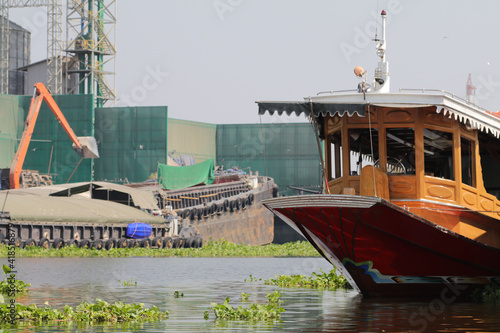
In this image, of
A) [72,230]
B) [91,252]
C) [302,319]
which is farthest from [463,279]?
[72,230]

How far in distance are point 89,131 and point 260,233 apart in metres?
22.5

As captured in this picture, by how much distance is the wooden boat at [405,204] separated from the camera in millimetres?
15570

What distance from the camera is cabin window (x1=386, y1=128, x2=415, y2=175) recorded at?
16969 millimetres

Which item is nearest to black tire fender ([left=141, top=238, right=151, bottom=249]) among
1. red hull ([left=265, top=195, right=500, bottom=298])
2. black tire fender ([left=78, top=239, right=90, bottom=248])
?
black tire fender ([left=78, top=239, right=90, bottom=248])

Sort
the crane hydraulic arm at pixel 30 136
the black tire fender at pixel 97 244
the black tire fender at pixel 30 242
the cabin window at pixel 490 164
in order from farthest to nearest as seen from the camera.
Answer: the crane hydraulic arm at pixel 30 136 < the black tire fender at pixel 97 244 < the black tire fender at pixel 30 242 < the cabin window at pixel 490 164

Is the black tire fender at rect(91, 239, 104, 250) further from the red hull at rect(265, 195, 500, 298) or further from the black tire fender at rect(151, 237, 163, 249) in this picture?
the red hull at rect(265, 195, 500, 298)

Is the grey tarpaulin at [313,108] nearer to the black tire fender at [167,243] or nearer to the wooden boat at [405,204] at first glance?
the wooden boat at [405,204]

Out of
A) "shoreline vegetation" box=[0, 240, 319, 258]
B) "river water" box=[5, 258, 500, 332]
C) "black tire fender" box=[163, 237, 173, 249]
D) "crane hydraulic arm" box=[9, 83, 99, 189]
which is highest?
"crane hydraulic arm" box=[9, 83, 99, 189]

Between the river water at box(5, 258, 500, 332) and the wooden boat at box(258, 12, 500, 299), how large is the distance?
2.36ft

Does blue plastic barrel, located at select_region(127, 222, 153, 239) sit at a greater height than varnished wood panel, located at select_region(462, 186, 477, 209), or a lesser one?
lesser

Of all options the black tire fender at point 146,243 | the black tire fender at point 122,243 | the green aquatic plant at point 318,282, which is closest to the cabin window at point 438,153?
the green aquatic plant at point 318,282

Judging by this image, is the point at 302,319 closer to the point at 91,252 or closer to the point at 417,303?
the point at 417,303

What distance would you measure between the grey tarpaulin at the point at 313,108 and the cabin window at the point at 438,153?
5.54 feet

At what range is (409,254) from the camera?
1591cm
